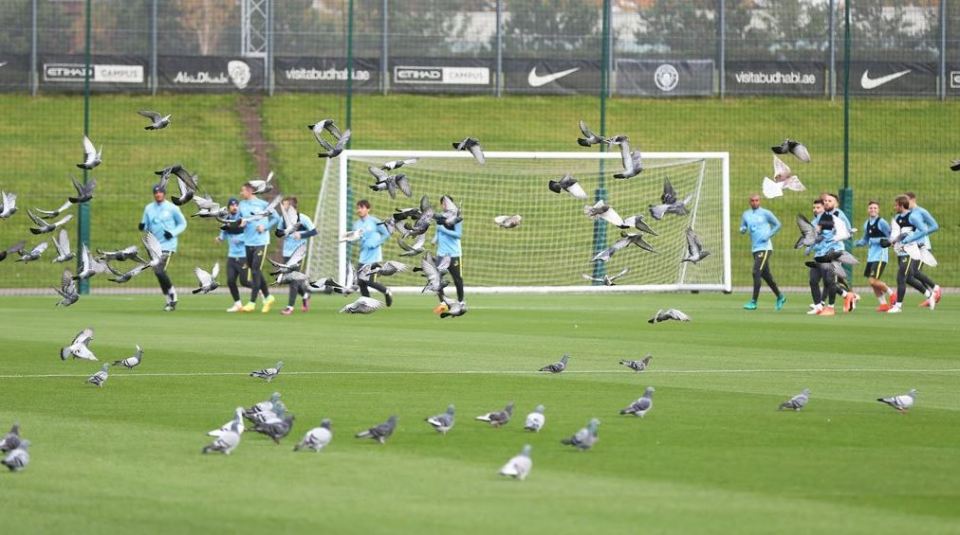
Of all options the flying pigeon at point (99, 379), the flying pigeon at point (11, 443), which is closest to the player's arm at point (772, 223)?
the flying pigeon at point (99, 379)

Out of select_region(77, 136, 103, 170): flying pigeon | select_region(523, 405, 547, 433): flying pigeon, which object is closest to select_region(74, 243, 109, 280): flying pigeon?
select_region(77, 136, 103, 170): flying pigeon

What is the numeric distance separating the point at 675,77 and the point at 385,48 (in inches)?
328

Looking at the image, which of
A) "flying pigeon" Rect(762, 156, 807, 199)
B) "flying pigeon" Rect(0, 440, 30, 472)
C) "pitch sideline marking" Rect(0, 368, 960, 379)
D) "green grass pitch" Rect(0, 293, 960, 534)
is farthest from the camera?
"flying pigeon" Rect(762, 156, 807, 199)

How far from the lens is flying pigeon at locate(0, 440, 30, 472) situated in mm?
9695

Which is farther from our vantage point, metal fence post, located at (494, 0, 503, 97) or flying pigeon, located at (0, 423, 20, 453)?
metal fence post, located at (494, 0, 503, 97)

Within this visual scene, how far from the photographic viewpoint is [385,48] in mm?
46656

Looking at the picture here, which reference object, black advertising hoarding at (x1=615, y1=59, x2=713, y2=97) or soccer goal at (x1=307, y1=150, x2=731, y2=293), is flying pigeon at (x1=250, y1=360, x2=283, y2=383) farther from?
black advertising hoarding at (x1=615, y1=59, x2=713, y2=97)

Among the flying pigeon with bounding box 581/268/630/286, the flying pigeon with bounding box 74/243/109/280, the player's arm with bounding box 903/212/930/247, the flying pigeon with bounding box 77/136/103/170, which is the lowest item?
the flying pigeon with bounding box 581/268/630/286

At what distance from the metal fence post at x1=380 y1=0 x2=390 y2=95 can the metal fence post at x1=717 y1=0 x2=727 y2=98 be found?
9340mm

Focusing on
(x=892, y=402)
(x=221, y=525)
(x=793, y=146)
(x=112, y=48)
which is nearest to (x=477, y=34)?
(x=112, y=48)

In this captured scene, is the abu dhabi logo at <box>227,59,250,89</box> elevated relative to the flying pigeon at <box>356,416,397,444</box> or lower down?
elevated

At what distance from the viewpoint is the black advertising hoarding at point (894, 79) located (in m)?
44.6

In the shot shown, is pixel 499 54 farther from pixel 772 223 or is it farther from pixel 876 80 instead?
pixel 772 223

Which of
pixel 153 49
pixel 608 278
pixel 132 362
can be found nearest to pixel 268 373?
pixel 132 362
